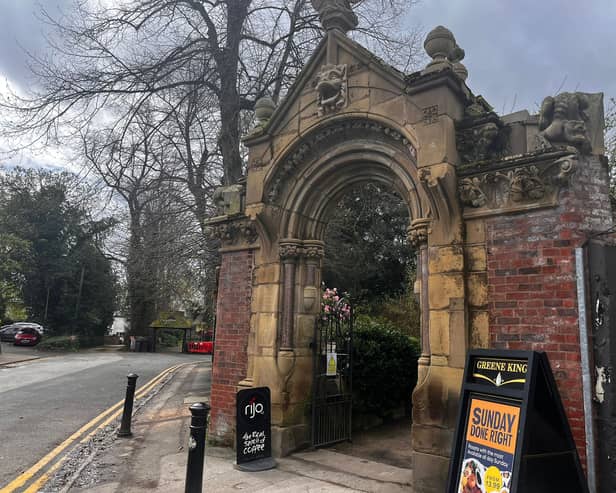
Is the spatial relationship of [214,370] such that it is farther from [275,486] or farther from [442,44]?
[442,44]

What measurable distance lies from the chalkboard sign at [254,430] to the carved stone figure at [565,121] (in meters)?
4.39

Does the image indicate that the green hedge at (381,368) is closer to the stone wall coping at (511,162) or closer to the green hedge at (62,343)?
the stone wall coping at (511,162)

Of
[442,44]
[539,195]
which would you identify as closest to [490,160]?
[539,195]

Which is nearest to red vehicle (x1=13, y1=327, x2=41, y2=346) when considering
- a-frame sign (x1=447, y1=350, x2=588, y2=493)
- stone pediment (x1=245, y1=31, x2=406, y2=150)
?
stone pediment (x1=245, y1=31, x2=406, y2=150)

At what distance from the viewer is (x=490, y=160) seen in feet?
16.6

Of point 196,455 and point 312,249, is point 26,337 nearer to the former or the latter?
point 312,249

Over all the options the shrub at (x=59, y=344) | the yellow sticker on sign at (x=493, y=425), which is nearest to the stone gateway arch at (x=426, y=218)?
the yellow sticker on sign at (x=493, y=425)

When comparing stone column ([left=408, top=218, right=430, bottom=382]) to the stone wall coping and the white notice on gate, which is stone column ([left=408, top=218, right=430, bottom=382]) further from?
the white notice on gate

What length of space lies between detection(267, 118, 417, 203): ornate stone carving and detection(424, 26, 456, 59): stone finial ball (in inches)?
39.9

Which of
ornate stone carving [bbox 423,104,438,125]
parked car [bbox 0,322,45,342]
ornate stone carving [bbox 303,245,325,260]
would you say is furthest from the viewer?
parked car [bbox 0,322,45,342]

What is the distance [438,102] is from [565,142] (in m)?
1.42

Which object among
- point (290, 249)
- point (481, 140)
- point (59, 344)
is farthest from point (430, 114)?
point (59, 344)

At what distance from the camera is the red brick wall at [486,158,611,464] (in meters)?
4.36

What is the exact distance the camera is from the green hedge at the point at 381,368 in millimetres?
9023
